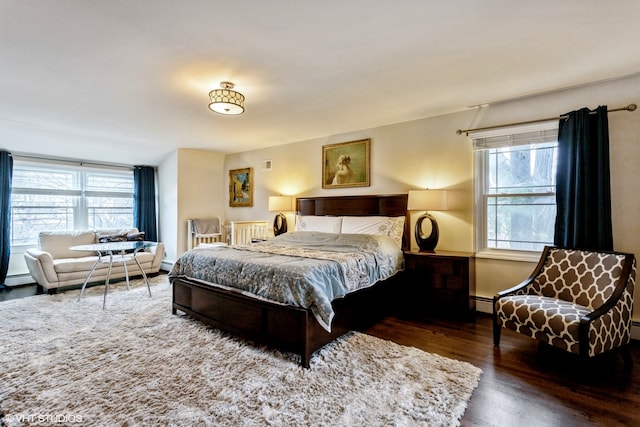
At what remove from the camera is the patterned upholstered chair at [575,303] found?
2119 mm

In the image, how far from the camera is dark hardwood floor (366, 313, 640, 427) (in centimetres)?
173

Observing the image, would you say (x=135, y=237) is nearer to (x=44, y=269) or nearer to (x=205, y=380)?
(x=44, y=269)

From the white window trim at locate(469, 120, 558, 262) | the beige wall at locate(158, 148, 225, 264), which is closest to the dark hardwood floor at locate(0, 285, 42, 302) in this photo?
the beige wall at locate(158, 148, 225, 264)

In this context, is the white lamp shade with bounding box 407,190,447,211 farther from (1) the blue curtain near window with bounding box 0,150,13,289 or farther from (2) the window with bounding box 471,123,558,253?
(1) the blue curtain near window with bounding box 0,150,13,289

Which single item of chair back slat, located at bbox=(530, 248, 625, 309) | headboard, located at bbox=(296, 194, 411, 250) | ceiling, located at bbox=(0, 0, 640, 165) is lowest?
chair back slat, located at bbox=(530, 248, 625, 309)

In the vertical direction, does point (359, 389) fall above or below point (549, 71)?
below

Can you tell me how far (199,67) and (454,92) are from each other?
7.98ft

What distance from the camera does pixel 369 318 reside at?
10.1ft

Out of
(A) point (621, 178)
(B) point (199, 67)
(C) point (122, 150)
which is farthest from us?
(C) point (122, 150)

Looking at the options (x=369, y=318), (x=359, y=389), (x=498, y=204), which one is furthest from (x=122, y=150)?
(x=498, y=204)

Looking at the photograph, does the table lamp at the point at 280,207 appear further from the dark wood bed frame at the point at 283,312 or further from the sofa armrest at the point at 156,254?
the sofa armrest at the point at 156,254

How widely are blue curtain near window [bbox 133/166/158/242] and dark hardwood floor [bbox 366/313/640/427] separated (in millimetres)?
5081

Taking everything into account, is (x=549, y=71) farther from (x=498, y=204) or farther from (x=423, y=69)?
(x=498, y=204)

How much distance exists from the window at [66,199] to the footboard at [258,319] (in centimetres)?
379
